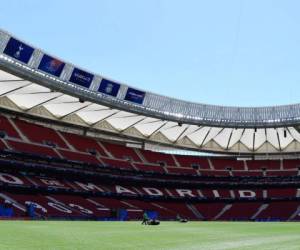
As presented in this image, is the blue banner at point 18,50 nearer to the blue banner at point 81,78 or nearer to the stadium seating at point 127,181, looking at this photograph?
the blue banner at point 81,78

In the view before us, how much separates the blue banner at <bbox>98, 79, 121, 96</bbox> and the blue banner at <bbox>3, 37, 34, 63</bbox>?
34.7 ft

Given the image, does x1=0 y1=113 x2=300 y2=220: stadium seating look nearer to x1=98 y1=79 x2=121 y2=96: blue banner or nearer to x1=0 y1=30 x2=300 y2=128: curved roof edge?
x1=0 y1=30 x2=300 y2=128: curved roof edge

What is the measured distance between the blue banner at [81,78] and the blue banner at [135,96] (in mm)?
5998

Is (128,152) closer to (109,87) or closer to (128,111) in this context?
(128,111)

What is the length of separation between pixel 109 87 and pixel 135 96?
4387 millimetres

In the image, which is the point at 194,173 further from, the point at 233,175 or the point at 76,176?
the point at 76,176

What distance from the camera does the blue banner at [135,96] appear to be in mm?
50856

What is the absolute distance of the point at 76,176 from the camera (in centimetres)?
5216

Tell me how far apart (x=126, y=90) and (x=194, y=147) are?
871 inches

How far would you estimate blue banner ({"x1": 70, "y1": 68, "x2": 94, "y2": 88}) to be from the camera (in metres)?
44.7

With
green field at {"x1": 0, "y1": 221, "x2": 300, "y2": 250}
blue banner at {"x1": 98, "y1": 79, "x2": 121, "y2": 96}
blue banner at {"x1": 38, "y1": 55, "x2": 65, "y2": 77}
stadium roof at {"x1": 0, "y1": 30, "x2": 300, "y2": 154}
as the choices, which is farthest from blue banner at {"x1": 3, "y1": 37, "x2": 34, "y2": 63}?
green field at {"x1": 0, "y1": 221, "x2": 300, "y2": 250}

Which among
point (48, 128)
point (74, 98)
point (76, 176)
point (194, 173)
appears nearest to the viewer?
point (74, 98)

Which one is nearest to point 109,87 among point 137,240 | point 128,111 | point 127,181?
point 128,111

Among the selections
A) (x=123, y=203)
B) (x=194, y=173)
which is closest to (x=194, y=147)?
(x=194, y=173)
